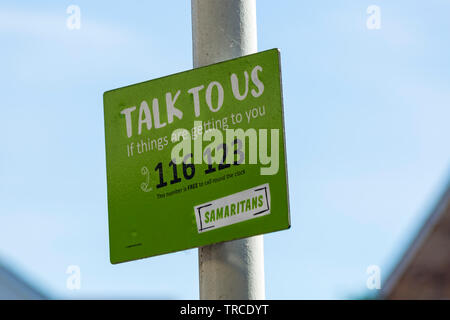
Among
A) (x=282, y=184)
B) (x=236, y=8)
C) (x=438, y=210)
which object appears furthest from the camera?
(x=438, y=210)

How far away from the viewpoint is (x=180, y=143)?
3957mm

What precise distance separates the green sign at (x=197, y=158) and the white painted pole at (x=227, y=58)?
0.20 ft

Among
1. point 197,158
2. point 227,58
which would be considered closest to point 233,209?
point 197,158

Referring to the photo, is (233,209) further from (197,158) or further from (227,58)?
(227,58)

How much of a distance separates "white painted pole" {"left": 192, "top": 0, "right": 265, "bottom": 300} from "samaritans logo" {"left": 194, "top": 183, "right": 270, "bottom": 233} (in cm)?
8

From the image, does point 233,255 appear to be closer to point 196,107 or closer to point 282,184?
point 282,184

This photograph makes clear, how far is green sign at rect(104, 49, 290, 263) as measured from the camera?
374 cm

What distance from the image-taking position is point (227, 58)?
3.95 meters

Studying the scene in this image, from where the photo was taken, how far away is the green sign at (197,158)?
3740 millimetres

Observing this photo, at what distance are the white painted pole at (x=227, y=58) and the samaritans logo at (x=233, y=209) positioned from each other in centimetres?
8

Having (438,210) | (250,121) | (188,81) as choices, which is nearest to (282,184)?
(250,121)

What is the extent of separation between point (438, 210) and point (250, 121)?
5.81 ft

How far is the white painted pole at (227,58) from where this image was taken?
370 centimetres

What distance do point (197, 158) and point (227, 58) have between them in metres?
0.42
